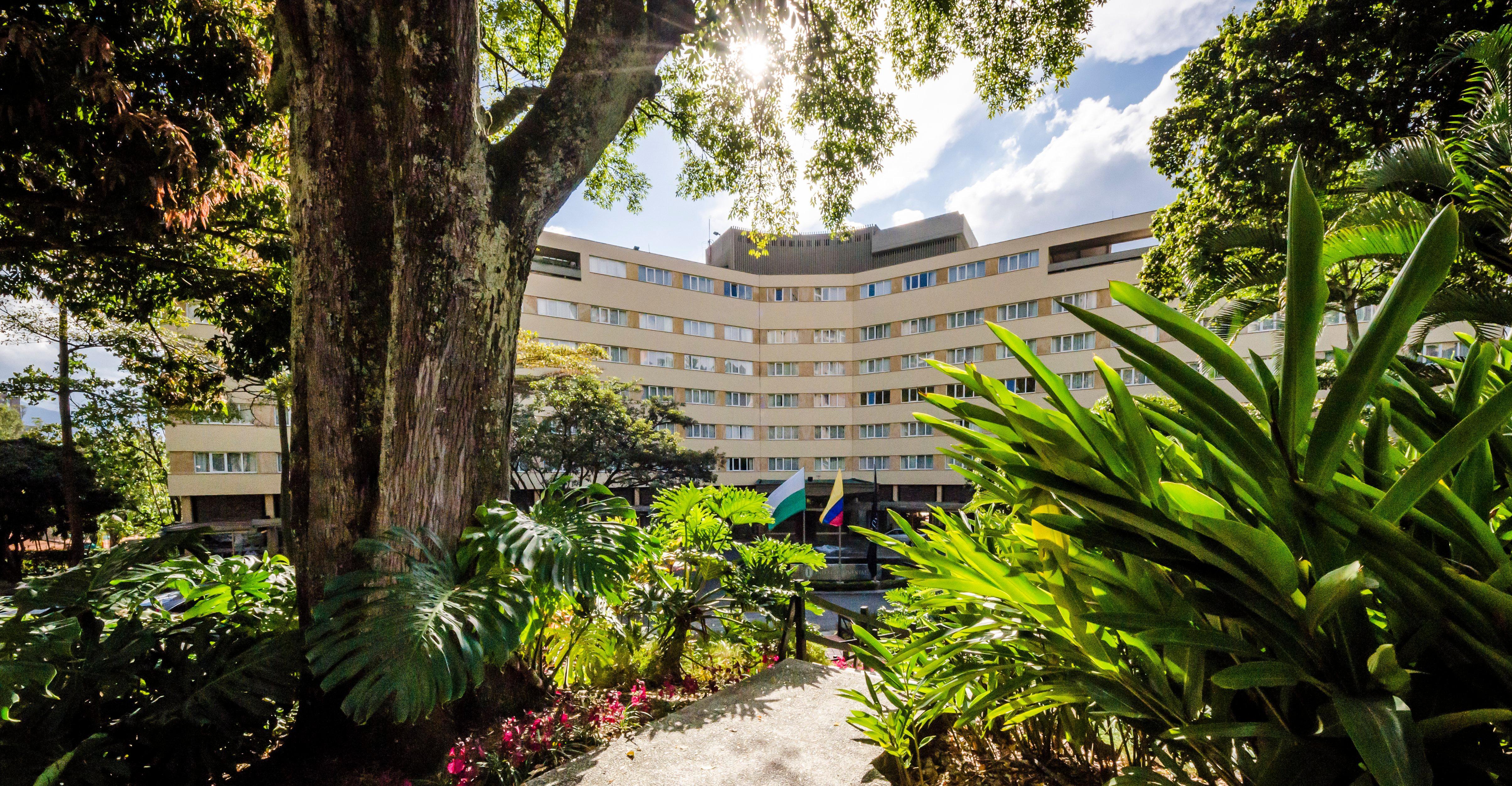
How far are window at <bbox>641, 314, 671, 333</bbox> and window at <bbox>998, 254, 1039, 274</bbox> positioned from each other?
55.4 ft

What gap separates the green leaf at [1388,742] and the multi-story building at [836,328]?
26509 millimetres

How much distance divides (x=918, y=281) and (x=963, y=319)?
321 centimetres

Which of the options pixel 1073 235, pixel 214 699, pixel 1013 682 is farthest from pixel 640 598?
pixel 1073 235

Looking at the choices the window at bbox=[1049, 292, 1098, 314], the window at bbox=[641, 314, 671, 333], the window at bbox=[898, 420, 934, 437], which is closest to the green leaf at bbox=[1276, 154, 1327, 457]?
the window at bbox=[1049, 292, 1098, 314]

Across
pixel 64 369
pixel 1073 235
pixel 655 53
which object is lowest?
pixel 64 369

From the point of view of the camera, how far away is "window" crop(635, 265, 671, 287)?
3142cm

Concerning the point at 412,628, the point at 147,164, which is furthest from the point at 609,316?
the point at 412,628

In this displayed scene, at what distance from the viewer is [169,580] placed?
3.22 meters

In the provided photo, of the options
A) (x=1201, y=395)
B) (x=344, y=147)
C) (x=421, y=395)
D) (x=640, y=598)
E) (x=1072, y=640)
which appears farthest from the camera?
(x=640, y=598)

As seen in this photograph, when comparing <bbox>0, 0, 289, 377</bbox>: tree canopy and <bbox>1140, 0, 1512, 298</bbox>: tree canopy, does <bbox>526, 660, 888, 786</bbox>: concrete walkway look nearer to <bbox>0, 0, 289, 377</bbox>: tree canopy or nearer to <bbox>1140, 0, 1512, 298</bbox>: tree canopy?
<bbox>0, 0, 289, 377</bbox>: tree canopy

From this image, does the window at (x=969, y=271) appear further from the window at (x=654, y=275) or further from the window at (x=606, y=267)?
the window at (x=606, y=267)

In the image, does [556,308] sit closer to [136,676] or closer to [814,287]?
[814,287]

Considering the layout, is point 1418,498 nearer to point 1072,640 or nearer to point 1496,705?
point 1496,705

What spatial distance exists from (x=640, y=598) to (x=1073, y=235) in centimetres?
2963
